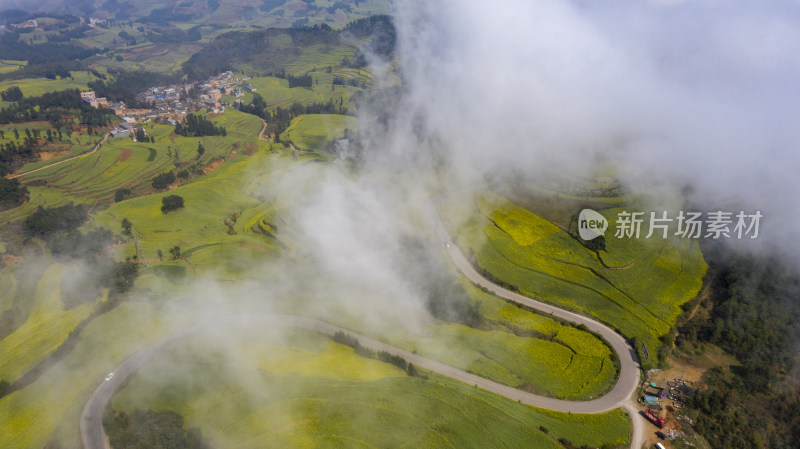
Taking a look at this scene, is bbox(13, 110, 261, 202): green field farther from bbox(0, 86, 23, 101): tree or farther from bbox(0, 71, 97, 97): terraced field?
bbox(0, 71, 97, 97): terraced field

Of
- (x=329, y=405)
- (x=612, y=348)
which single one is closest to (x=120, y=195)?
(x=329, y=405)

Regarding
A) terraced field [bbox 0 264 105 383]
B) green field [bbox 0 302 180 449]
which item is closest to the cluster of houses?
terraced field [bbox 0 264 105 383]

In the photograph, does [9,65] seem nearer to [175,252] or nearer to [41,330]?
[175,252]

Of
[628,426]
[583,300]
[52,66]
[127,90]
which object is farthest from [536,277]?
[52,66]
